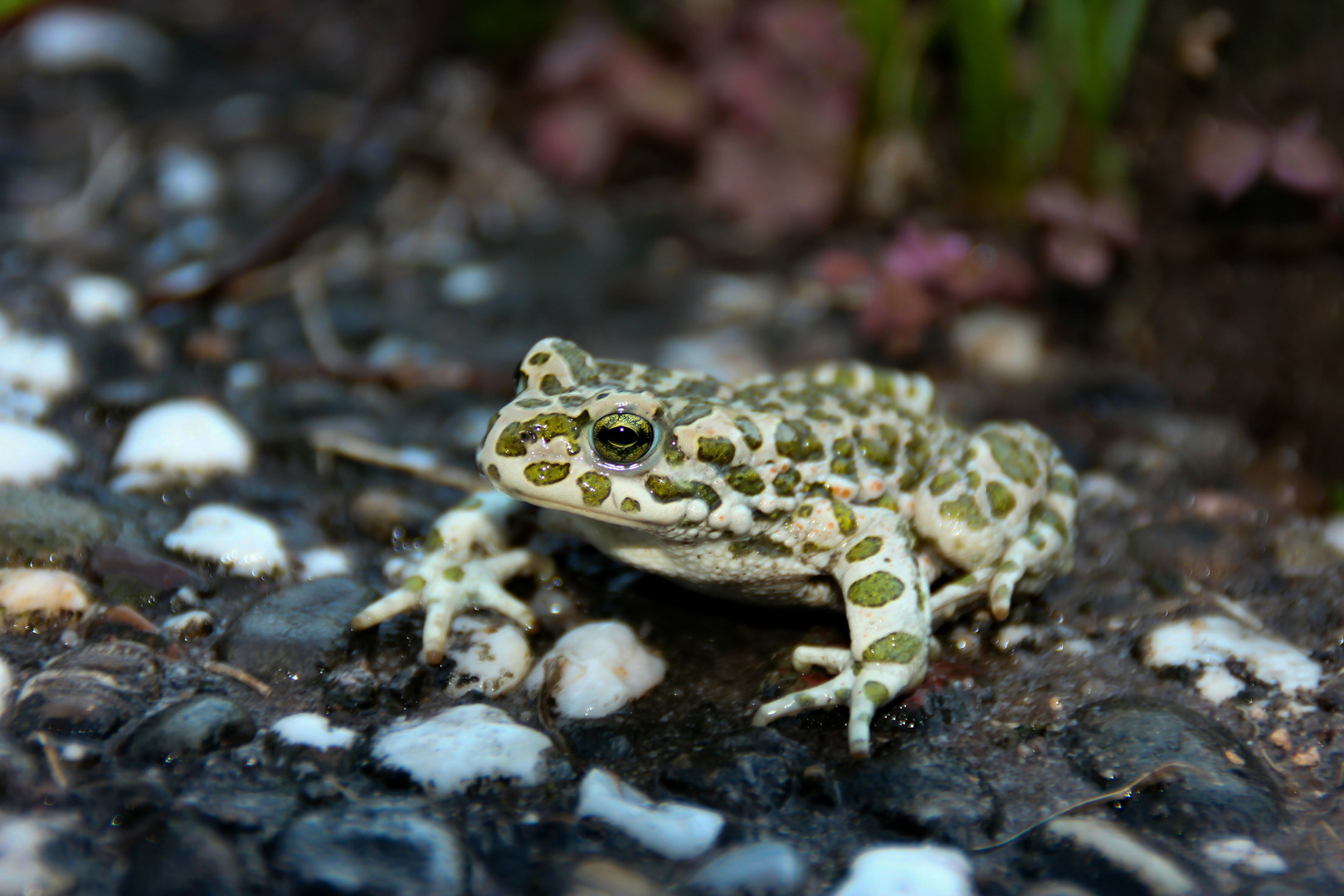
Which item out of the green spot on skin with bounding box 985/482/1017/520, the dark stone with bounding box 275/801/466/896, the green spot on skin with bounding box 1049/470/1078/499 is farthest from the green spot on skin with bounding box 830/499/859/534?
the dark stone with bounding box 275/801/466/896

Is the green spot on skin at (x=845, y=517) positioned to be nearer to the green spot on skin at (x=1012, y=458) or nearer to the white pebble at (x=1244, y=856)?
the green spot on skin at (x=1012, y=458)

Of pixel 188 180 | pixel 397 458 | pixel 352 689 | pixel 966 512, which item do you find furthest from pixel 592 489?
pixel 188 180

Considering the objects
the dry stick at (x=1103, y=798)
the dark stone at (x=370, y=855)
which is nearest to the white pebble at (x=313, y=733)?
the dark stone at (x=370, y=855)

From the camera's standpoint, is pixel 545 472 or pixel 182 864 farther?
pixel 545 472

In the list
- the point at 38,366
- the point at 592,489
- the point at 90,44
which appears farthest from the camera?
the point at 90,44

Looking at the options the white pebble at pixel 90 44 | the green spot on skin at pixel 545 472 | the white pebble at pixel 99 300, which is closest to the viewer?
the green spot on skin at pixel 545 472

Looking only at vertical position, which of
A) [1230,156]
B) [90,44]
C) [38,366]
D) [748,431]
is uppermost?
[1230,156]

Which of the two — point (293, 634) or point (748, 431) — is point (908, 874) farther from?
point (293, 634)
